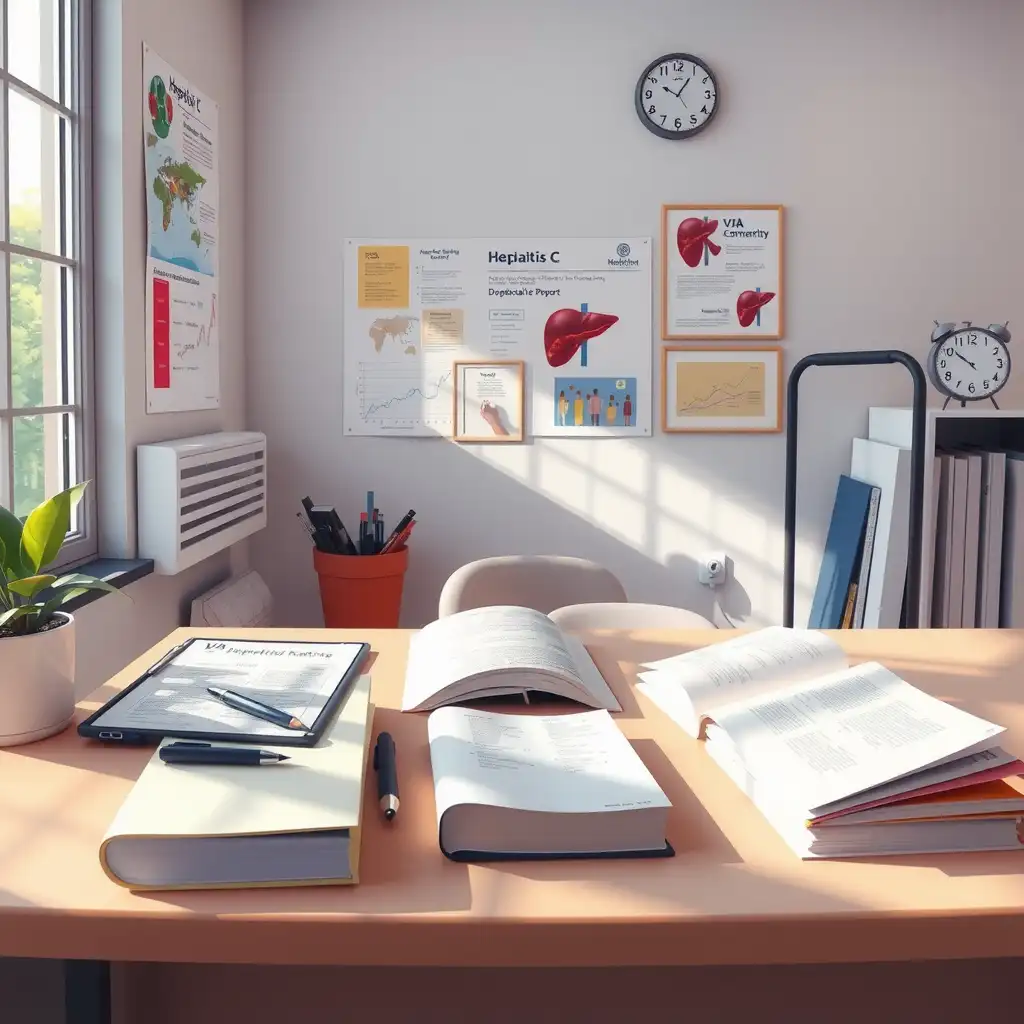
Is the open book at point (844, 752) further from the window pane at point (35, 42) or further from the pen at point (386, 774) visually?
the window pane at point (35, 42)

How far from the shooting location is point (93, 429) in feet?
8.07

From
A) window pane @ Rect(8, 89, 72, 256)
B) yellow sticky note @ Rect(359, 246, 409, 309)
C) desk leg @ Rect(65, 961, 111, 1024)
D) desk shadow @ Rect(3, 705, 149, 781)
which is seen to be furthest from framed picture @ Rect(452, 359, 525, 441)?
desk leg @ Rect(65, 961, 111, 1024)

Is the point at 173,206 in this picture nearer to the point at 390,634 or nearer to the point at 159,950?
the point at 390,634

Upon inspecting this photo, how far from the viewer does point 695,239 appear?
11.2 ft

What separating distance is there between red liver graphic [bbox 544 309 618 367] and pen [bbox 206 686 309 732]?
2.41m

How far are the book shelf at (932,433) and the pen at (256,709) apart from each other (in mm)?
2060

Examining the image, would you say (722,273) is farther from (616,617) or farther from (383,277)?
(616,617)

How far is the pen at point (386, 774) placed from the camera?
0.96 m

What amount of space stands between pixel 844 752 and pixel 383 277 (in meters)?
2.73

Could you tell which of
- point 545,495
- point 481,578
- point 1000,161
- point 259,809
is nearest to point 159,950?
point 259,809

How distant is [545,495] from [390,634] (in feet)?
5.95

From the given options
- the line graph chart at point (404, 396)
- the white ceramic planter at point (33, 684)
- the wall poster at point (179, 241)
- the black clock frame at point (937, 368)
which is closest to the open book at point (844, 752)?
the white ceramic planter at point (33, 684)

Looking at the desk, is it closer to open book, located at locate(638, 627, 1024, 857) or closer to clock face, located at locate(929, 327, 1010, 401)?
open book, located at locate(638, 627, 1024, 857)

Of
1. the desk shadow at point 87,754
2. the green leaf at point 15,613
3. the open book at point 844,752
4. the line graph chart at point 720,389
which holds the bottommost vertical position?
the desk shadow at point 87,754
